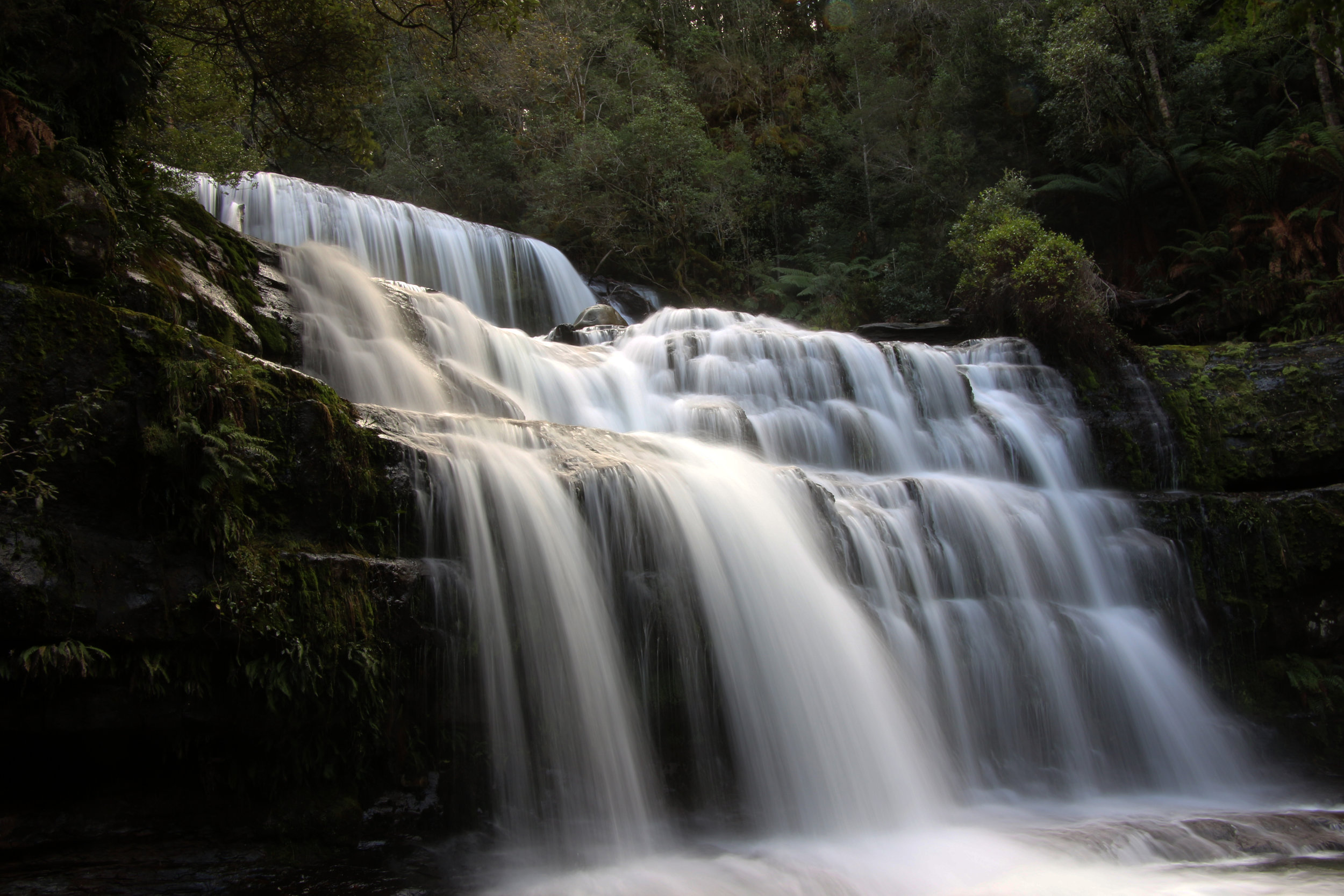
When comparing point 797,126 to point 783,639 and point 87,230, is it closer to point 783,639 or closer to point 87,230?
point 783,639

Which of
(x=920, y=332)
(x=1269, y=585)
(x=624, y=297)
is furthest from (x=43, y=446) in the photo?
(x=624, y=297)

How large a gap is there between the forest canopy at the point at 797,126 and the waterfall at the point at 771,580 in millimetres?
2488

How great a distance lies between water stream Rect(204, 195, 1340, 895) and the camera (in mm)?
5121

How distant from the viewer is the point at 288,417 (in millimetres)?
4832

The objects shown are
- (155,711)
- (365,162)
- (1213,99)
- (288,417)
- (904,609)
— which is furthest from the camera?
(1213,99)

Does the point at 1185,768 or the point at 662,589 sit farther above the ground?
the point at 662,589

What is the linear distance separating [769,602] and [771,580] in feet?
0.66

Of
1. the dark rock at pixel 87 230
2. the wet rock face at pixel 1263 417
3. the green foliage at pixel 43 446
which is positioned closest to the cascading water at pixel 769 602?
the wet rock face at pixel 1263 417

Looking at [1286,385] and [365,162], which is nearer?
[365,162]

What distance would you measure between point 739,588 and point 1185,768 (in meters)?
4.99

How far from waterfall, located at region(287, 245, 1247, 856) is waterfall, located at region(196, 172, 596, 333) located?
202 inches

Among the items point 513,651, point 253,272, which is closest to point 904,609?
point 513,651

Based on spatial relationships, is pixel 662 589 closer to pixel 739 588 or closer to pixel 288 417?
pixel 739 588

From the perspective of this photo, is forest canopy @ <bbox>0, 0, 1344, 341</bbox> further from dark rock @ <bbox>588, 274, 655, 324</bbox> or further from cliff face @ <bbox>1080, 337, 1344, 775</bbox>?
cliff face @ <bbox>1080, 337, 1344, 775</bbox>
